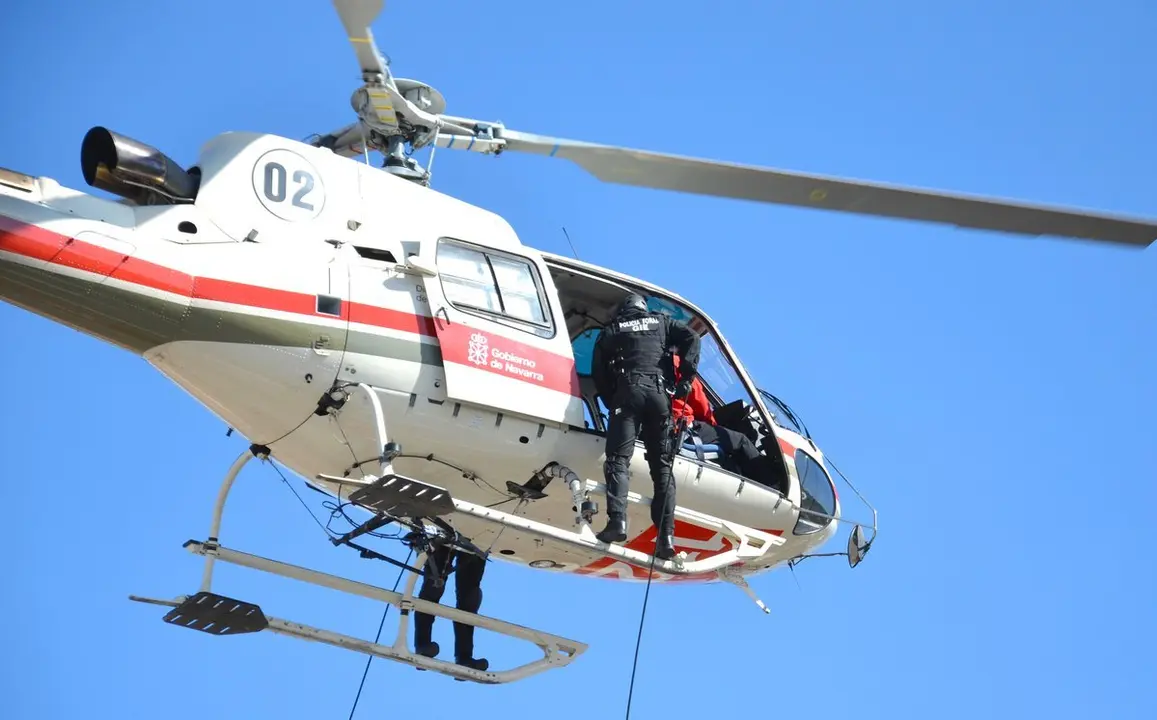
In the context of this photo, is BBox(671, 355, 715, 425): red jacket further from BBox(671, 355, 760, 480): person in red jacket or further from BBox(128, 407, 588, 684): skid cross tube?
BBox(128, 407, 588, 684): skid cross tube

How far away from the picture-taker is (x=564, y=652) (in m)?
13.8

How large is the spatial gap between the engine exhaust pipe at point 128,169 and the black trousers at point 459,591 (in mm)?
3782

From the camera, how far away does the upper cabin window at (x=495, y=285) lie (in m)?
12.9

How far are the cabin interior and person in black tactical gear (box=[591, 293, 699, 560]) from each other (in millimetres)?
766

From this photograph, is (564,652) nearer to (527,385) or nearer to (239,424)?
(527,385)

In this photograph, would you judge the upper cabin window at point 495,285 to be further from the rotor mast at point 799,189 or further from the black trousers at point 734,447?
the black trousers at point 734,447

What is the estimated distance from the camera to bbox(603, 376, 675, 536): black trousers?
12898 millimetres

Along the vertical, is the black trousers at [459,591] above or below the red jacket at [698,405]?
below

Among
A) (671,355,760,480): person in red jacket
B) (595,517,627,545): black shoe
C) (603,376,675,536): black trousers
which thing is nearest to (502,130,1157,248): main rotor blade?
(603,376,675,536): black trousers

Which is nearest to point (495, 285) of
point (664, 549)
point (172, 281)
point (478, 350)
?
point (478, 350)

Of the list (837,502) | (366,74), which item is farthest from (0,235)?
(837,502)

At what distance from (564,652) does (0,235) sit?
18.9 ft

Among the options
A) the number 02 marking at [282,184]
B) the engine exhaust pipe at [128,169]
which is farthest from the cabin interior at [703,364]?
the engine exhaust pipe at [128,169]

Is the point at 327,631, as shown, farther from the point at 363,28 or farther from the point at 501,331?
the point at 363,28
